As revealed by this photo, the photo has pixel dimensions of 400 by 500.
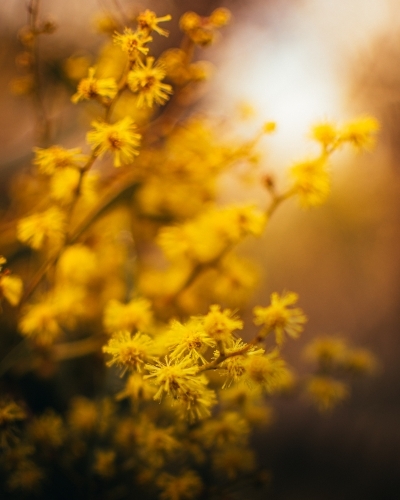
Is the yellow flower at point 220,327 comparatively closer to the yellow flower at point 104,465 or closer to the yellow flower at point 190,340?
the yellow flower at point 190,340

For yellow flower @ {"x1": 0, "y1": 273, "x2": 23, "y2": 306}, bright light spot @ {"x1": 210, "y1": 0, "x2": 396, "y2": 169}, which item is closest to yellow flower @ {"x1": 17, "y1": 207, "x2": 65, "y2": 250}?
yellow flower @ {"x1": 0, "y1": 273, "x2": 23, "y2": 306}

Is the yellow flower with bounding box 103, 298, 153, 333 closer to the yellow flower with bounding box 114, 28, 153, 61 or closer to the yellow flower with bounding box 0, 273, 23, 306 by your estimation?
the yellow flower with bounding box 0, 273, 23, 306

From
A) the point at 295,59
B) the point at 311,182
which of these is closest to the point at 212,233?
the point at 311,182

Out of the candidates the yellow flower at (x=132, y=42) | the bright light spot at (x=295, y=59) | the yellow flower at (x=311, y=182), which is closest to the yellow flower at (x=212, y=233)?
the yellow flower at (x=311, y=182)

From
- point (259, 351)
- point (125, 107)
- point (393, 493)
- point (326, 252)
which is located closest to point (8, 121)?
point (125, 107)

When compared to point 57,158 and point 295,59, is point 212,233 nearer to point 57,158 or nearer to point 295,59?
point 57,158

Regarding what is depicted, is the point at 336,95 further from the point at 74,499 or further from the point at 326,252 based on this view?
the point at 74,499
